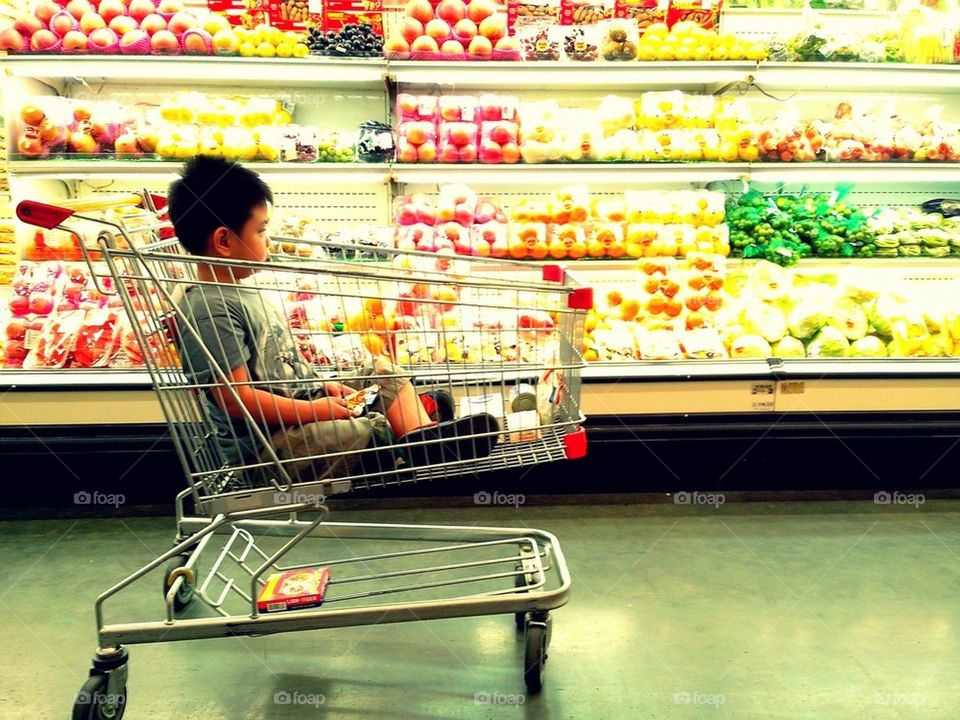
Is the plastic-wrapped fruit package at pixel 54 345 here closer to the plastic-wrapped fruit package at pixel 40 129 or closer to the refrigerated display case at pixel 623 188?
the refrigerated display case at pixel 623 188

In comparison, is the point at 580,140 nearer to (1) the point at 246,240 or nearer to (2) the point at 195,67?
(2) the point at 195,67

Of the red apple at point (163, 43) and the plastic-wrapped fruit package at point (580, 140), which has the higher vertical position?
the red apple at point (163, 43)

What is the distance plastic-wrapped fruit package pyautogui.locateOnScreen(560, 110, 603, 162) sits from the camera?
3.72m

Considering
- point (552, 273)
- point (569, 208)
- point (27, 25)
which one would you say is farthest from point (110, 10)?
point (552, 273)

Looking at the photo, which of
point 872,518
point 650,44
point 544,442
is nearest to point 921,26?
point 650,44

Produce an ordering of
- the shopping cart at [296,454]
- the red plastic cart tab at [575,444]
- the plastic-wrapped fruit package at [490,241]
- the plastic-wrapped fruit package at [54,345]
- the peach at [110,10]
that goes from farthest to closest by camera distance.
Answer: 1. the plastic-wrapped fruit package at [490,241]
2. the peach at [110,10]
3. the plastic-wrapped fruit package at [54,345]
4. the red plastic cart tab at [575,444]
5. the shopping cart at [296,454]

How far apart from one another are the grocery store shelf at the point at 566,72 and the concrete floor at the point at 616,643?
2201 mm

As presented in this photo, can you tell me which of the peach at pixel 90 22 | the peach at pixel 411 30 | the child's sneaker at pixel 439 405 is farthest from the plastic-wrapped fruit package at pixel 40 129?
the child's sneaker at pixel 439 405

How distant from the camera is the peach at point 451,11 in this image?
3715mm

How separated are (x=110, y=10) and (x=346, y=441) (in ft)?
9.55

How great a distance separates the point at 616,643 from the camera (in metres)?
2.32

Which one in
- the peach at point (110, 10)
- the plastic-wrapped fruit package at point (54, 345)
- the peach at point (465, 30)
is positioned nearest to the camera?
the plastic-wrapped fruit package at point (54, 345)

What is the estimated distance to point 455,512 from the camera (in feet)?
11.0

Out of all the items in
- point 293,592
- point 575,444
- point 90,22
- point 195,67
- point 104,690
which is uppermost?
A: point 90,22
